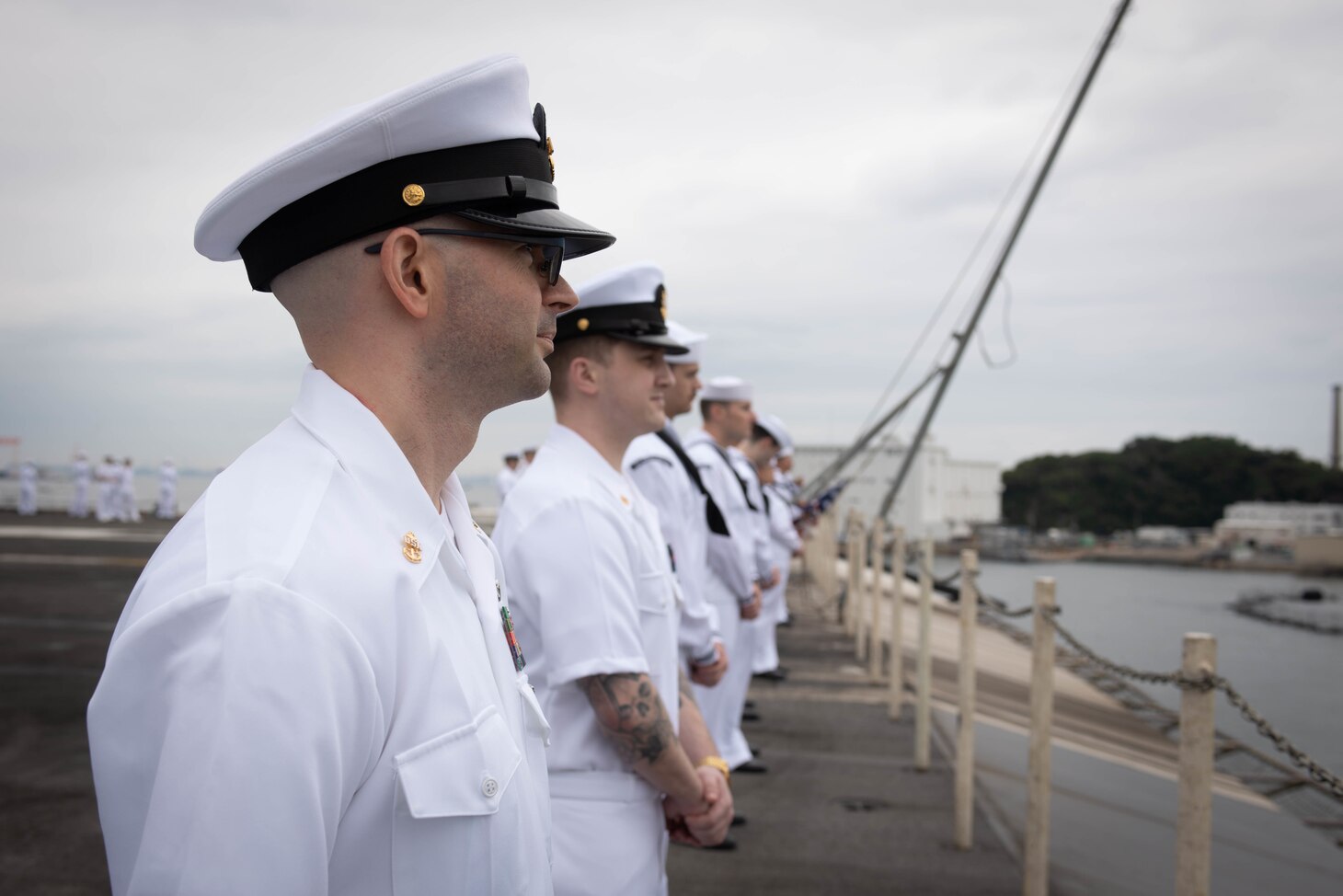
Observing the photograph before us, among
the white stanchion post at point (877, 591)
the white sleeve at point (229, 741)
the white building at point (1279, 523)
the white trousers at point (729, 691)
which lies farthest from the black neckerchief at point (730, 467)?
the white building at point (1279, 523)

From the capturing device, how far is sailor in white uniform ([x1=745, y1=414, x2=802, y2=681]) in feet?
33.0

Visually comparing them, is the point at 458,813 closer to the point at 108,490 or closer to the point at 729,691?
the point at 729,691

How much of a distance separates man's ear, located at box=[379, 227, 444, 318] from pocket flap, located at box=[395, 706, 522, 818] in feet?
1.85

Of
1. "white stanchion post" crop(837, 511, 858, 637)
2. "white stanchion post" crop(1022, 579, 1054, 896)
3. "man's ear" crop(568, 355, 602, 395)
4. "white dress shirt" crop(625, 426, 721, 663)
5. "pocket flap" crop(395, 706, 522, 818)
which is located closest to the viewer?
"pocket flap" crop(395, 706, 522, 818)

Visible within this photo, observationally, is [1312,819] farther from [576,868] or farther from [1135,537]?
[1135,537]

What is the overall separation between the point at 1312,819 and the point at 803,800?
3.62 meters

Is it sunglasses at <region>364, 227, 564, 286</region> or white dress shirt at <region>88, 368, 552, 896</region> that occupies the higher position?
sunglasses at <region>364, 227, 564, 286</region>

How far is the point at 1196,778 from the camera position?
9.93ft

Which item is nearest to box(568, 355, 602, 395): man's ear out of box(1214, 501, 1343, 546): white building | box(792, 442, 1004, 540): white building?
box(1214, 501, 1343, 546): white building

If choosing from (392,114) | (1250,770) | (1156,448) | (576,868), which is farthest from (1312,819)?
(1156,448)

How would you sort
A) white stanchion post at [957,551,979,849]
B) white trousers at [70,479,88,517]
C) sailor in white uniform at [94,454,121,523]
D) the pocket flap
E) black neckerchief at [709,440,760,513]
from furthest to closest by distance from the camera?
1. white trousers at [70,479,88,517]
2. sailor in white uniform at [94,454,121,523]
3. black neckerchief at [709,440,760,513]
4. white stanchion post at [957,551,979,849]
5. the pocket flap

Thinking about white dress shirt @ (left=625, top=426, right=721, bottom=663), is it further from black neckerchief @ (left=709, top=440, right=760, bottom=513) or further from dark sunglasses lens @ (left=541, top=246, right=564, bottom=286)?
dark sunglasses lens @ (left=541, top=246, right=564, bottom=286)

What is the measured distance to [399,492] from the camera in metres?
1.38

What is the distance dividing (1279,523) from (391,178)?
A: 20.8 m
